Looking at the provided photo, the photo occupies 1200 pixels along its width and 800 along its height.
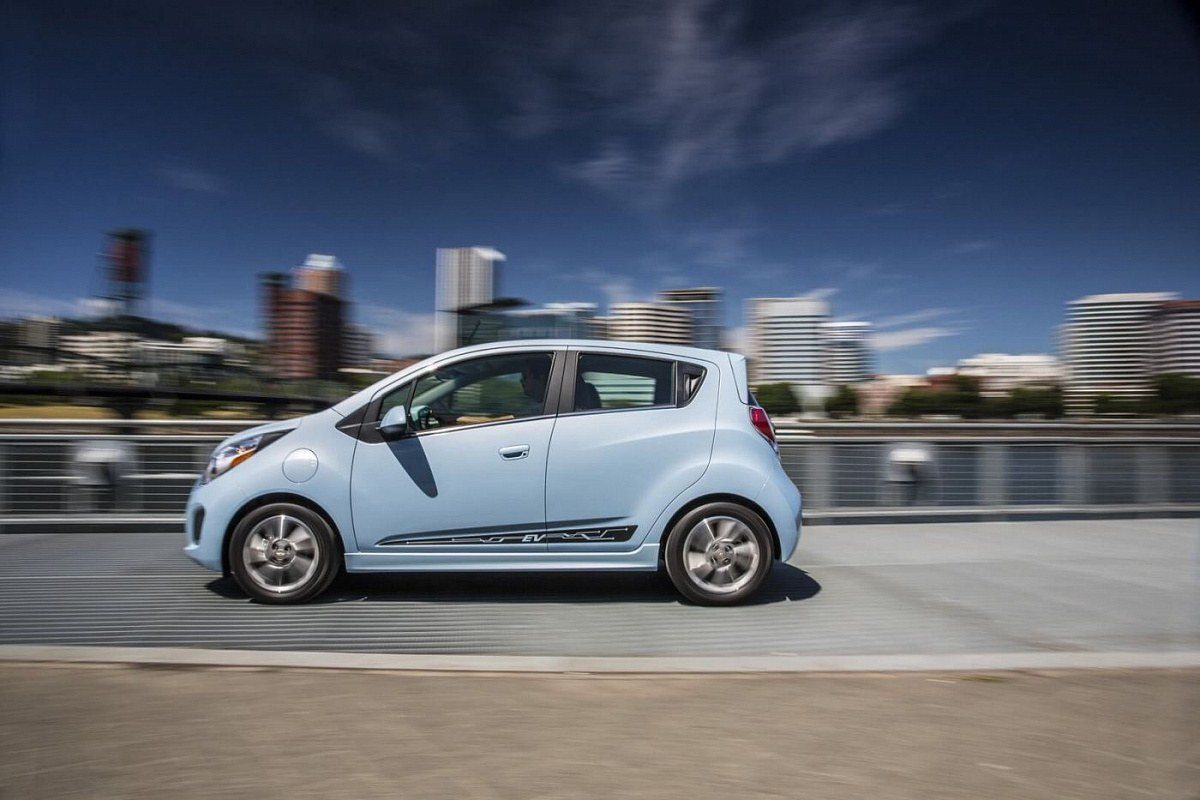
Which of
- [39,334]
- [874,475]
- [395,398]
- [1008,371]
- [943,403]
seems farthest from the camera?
[1008,371]

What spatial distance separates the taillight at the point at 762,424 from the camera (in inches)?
214

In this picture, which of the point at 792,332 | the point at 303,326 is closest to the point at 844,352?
the point at 792,332

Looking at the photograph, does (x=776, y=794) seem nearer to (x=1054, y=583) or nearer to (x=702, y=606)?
(x=702, y=606)

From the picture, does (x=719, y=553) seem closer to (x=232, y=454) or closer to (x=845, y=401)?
(x=232, y=454)

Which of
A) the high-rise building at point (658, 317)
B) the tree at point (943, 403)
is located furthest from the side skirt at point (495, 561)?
the tree at point (943, 403)

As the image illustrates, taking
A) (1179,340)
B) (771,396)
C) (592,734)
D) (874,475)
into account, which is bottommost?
(592,734)

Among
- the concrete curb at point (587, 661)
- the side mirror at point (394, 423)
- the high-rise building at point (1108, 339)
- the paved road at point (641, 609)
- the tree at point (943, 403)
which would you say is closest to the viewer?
the concrete curb at point (587, 661)

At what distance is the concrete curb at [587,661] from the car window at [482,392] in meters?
1.68

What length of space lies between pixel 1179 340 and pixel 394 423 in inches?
1946

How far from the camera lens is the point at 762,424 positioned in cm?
546

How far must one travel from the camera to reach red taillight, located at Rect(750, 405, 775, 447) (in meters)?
5.44

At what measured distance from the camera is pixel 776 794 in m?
2.67

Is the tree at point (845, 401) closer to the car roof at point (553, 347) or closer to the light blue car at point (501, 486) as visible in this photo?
the car roof at point (553, 347)

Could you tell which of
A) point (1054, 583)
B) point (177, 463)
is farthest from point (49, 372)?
point (1054, 583)
